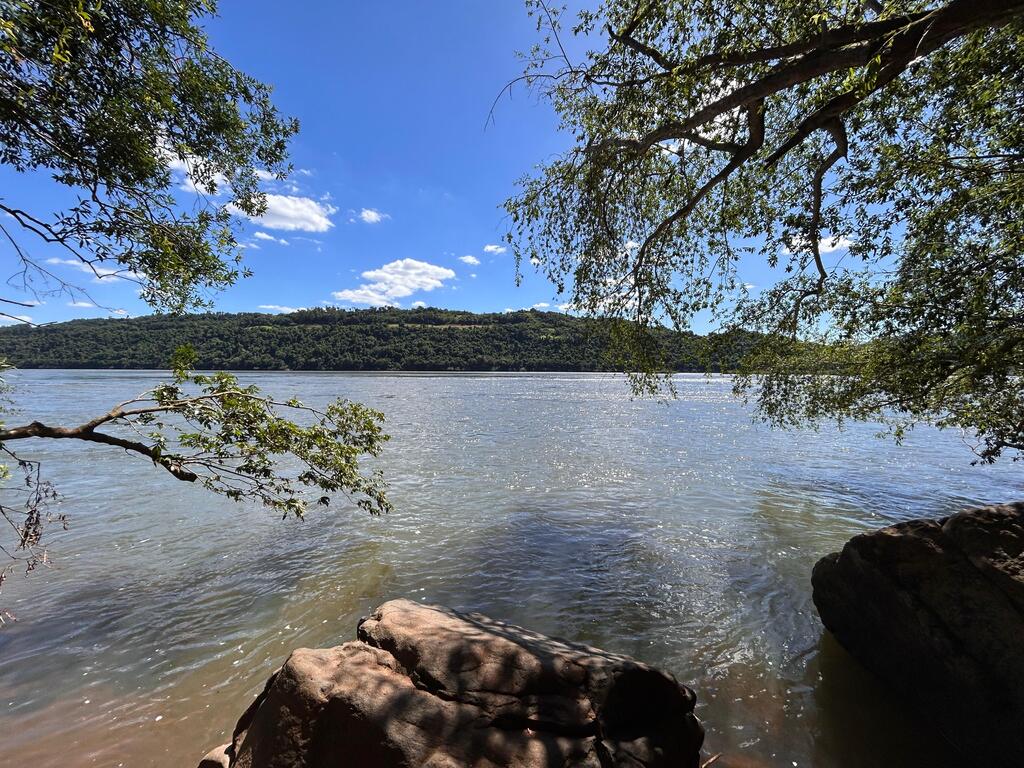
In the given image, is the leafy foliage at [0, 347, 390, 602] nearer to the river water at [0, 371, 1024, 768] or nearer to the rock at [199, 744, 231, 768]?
the rock at [199, 744, 231, 768]

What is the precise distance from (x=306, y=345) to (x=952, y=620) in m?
148

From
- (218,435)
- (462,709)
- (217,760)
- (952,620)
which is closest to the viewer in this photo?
(462,709)

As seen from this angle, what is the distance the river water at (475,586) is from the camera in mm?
5293

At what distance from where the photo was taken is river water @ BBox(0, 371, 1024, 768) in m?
5.29

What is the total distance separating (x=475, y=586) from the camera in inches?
351

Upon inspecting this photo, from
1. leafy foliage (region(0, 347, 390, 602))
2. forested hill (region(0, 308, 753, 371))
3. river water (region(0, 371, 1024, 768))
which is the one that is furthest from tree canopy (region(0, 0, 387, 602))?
forested hill (region(0, 308, 753, 371))

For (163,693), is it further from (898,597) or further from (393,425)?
(393,425)

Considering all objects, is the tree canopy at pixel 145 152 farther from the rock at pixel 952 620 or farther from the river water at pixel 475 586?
the rock at pixel 952 620

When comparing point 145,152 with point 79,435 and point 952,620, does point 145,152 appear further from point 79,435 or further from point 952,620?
point 952,620

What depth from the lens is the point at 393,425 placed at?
108 ft

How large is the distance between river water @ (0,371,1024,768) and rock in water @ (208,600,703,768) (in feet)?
7.05

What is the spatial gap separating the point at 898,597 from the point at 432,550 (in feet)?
28.0

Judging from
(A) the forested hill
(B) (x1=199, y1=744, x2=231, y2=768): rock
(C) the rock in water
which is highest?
(A) the forested hill

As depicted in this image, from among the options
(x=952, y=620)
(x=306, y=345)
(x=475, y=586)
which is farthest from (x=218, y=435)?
(x=306, y=345)
